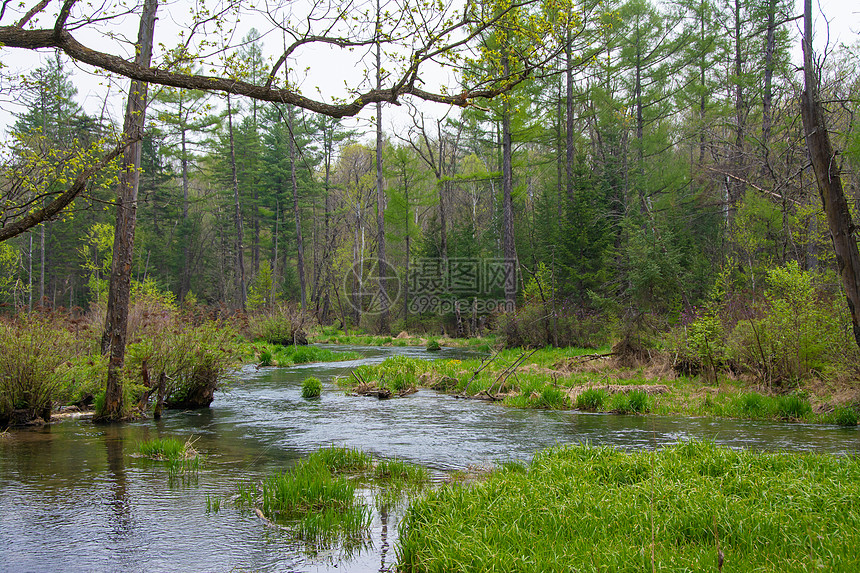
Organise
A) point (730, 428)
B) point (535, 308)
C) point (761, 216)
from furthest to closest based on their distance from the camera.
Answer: point (535, 308) < point (761, 216) < point (730, 428)

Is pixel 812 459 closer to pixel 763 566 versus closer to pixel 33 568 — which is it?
pixel 763 566

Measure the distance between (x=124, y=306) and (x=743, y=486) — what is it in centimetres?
963

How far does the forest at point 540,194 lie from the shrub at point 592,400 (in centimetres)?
304

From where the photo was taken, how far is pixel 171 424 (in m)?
10.1

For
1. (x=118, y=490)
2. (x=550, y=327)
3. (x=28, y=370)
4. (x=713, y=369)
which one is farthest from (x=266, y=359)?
(x=118, y=490)

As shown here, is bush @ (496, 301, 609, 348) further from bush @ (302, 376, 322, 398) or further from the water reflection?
the water reflection

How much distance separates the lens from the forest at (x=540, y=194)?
20.8 feet

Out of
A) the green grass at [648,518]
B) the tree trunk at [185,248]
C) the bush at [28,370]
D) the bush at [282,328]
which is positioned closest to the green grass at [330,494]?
the green grass at [648,518]

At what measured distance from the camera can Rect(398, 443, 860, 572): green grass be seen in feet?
11.8

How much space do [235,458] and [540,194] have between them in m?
27.0

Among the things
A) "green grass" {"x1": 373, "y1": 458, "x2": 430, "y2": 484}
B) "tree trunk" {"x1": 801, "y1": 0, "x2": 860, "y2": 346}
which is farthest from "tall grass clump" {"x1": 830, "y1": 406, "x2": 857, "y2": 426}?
"green grass" {"x1": 373, "y1": 458, "x2": 430, "y2": 484}

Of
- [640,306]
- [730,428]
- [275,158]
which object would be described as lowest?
[730,428]

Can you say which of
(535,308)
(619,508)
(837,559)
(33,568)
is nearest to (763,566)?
(837,559)

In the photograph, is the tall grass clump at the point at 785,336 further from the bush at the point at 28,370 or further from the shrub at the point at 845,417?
the bush at the point at 28,370
